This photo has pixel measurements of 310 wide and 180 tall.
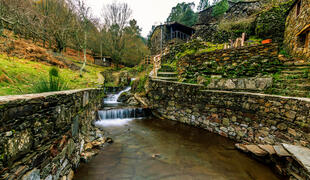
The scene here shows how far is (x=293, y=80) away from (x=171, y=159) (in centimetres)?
540

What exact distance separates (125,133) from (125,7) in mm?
21887

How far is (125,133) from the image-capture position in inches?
220

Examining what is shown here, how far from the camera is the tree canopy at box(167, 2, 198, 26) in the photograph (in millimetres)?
30680

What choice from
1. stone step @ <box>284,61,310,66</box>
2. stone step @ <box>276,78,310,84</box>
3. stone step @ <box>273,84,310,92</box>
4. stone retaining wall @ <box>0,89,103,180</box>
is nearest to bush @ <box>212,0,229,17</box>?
stone step @ <box>284,61,310,66</box>

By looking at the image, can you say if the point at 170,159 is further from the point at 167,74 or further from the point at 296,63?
the point at 296,63

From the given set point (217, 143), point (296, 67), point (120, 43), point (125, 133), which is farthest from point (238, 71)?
point (120, 43)

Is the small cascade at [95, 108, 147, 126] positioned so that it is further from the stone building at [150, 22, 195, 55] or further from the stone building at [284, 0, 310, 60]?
the stone building at [150, 22, 195, 55]

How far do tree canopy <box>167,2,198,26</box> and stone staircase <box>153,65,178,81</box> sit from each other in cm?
2658

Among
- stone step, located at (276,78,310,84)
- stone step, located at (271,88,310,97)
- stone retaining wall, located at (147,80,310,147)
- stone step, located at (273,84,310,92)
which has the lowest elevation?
stone retaining wall, located at (147,80,310,147)

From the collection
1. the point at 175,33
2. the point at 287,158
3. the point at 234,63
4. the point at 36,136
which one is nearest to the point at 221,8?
the point at 175,33

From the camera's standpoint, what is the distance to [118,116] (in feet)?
24.4

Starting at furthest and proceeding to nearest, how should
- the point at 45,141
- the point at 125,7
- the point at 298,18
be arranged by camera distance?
1. the point at 125,7
2. the point at 298,18
3. the point at 45,141

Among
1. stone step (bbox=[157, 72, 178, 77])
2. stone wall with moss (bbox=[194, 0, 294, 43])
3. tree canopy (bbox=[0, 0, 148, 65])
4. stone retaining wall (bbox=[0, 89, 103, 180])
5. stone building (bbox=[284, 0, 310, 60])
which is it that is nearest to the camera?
stone retaining wall (bbox=[0, 89, 103, 180])

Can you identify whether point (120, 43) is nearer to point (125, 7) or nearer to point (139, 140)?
point (125, 7)
